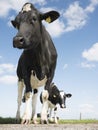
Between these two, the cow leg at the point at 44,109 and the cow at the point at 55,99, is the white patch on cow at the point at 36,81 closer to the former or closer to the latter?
the cow leg at the point at 44,109

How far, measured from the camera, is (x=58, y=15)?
8523mm

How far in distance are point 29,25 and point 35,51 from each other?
0.70 metres

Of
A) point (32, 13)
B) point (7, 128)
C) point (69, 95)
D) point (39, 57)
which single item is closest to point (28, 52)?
point (39, 57)

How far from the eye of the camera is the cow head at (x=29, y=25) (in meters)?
7.35

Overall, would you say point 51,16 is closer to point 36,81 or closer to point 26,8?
point 26,8

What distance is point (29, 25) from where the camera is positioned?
25.5 ft

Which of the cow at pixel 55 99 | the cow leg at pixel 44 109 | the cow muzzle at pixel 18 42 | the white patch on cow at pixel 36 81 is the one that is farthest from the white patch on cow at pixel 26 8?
the cow at pixel 55 99

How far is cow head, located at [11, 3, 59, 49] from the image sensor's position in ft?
24.1

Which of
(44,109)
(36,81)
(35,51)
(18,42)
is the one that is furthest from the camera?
(36,81)

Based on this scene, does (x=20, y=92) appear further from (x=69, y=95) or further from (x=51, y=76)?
(x=69, y=95)

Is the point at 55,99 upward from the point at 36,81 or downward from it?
upward

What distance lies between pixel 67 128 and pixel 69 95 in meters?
11.2

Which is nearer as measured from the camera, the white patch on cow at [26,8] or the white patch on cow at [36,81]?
the white patch on cow at [26,8]

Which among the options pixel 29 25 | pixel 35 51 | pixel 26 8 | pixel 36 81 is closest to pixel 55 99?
pixel 36 81
